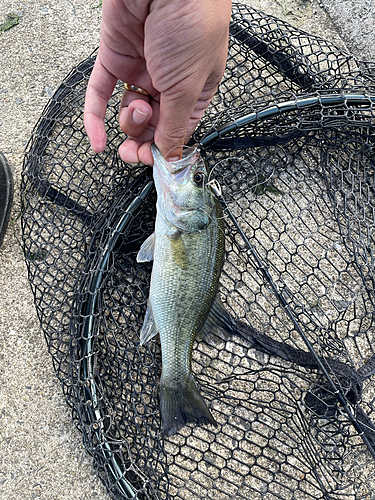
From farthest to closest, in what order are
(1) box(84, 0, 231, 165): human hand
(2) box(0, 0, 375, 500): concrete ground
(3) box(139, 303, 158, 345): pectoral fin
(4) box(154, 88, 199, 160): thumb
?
(2) box(0, 0, 375, 500): concrete ground
(3) box(139, 303, 158, 345): pectoral fin
(4) box(154, 88, 199, 160): thumb
(1) box(84, 0, 231, 165): human hand

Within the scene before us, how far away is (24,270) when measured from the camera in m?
2.34

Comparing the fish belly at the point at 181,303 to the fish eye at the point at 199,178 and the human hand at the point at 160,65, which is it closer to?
the fish eye at the point at 199,178

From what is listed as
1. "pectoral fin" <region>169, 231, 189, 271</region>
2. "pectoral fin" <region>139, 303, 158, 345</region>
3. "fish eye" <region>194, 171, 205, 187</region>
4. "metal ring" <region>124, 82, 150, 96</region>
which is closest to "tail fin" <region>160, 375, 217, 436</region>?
"pectoral fin" <region>139, 303, 158, 345</region>

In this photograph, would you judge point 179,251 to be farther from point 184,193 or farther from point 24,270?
point 24,270

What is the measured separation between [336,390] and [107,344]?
4.02 ft

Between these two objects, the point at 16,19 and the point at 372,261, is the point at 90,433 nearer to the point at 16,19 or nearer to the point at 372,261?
the point at 372,261

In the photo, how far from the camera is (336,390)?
193 cm

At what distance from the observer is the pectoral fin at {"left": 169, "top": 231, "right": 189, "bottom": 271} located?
5.99 feet

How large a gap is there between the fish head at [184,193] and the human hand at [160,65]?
0.25ft

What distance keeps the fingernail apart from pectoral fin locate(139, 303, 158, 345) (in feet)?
3.00

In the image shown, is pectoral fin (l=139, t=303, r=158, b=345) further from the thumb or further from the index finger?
the index finger

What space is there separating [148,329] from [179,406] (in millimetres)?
411

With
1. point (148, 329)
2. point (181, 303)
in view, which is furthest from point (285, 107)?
point (148, 329)

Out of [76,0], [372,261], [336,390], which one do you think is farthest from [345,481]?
[76,0]
